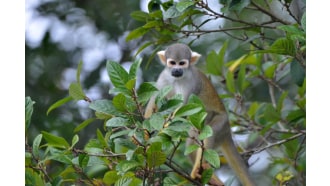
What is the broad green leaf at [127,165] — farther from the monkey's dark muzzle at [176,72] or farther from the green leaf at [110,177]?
the monkey's dark muzzle at [176,72]

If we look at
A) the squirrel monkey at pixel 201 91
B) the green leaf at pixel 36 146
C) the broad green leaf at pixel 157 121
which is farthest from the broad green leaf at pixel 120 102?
the squirrel monkey at pixel 201 91

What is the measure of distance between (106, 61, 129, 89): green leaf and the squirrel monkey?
1.30 meters

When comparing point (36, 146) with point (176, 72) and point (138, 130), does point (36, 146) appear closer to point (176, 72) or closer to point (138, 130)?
point (138, 130)

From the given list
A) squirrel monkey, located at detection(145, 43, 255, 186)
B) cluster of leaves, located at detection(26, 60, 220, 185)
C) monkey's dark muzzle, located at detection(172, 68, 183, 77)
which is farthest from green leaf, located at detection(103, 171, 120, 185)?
monkey's dark muzzle, located at detection(172, 68, 183, 77)

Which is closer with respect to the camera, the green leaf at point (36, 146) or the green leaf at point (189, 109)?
the green leaf at point (189, 109)

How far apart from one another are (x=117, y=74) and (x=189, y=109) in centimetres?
28

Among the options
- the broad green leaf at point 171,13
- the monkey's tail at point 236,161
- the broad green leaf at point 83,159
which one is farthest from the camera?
the monkey's tail at point 236,161

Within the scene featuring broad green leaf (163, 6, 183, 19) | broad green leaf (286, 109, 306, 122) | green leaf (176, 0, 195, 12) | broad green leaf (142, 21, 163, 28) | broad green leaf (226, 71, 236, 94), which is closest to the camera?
green leaf (176, 0, 195, 12)

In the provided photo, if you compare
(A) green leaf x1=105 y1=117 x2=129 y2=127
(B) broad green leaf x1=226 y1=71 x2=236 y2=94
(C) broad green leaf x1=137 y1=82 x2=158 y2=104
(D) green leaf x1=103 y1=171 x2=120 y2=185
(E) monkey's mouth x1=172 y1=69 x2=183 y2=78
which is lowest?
(D) green leaf x1=103 y1=171 x2=120 y2=185

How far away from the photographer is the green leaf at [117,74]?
233 centimetres

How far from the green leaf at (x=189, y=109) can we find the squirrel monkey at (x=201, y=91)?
1.31 meters

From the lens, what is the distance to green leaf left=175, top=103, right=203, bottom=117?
7.60ft

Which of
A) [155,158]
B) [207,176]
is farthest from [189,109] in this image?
[207,176]

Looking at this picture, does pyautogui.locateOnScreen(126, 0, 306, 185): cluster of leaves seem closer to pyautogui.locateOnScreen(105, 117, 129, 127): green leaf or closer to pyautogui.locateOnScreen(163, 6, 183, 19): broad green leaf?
pyautogui.locateOnScreen(163, 6, 183, 19): broad green leaf
